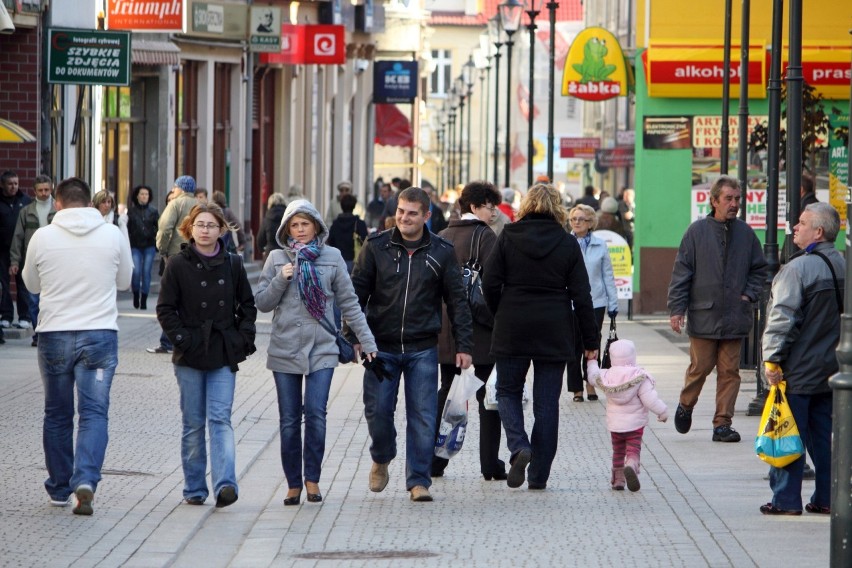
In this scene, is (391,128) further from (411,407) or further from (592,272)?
(411,407)

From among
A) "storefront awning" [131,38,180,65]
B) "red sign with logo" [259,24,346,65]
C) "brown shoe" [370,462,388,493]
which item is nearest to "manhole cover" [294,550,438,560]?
"brown shoe" [370,462,388,493]

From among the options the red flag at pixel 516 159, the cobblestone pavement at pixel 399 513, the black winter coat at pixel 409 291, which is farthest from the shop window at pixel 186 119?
the red flag at pixel 516 159

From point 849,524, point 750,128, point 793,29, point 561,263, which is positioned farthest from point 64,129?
point 849,524

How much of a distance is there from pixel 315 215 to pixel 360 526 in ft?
5.66

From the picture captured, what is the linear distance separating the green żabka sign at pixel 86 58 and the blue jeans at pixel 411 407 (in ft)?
42.4

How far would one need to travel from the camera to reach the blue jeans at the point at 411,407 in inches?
406

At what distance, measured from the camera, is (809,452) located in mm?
9820

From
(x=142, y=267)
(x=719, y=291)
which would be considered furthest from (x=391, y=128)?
(x=719, y=291)

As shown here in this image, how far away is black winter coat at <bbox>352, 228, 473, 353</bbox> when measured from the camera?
10.2m

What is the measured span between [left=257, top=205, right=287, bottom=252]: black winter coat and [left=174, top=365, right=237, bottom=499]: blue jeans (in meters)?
13.2

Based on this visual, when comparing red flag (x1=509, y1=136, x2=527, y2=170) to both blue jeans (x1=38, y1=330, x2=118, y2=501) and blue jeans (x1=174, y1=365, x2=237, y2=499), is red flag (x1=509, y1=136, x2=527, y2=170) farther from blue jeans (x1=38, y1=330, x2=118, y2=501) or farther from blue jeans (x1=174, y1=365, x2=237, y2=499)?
blue jeans (x1=38, y1=330, x2=118, y2=501)

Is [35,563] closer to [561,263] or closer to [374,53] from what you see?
[561,263]

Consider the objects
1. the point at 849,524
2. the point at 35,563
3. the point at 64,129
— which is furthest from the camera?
the point at 64,129

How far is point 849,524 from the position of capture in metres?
7.17
